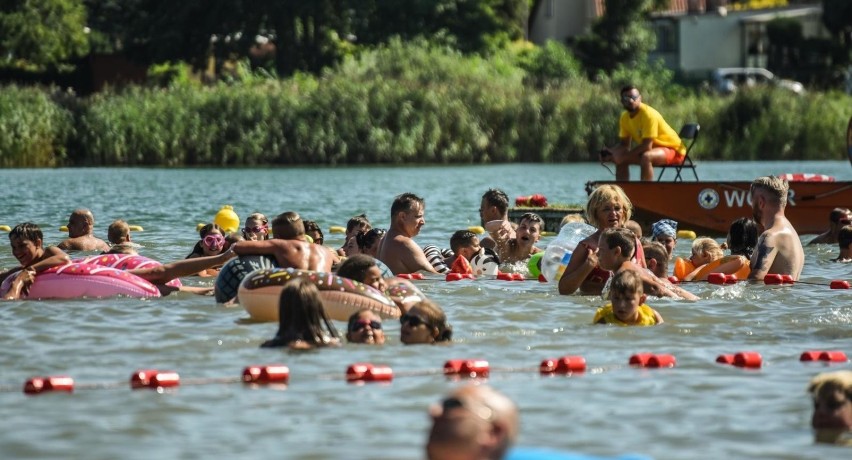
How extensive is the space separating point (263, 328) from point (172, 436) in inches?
158

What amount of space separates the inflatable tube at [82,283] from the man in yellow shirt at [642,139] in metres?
9.04

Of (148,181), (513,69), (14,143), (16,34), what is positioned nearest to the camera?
(148,181)

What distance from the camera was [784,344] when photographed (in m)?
12.7

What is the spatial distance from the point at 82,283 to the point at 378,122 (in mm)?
34046

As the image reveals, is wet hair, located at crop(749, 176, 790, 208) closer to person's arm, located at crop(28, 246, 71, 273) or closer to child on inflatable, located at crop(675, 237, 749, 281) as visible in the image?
child on inflatable, located at crop(675, 237, 749, 281)

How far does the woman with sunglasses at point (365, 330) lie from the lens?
40.2 ft

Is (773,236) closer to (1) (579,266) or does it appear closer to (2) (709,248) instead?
(2) (709,248)

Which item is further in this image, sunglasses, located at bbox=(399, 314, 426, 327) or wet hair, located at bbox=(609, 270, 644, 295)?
wet hair, located at bbox=(609, 270, 644, 295)

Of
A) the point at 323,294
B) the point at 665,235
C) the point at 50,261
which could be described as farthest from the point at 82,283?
the point at 665,235

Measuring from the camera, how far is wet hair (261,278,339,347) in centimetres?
1183

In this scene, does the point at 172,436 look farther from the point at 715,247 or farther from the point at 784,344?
the point at 715,247

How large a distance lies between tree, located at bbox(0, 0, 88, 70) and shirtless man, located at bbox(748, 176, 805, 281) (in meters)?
52.6

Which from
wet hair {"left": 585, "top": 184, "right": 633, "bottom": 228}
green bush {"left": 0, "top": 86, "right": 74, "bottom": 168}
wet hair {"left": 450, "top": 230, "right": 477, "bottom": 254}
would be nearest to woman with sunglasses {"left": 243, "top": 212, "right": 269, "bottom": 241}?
wet hair {"left": 450, "top": 230, "right": 477, "bottom": 254}

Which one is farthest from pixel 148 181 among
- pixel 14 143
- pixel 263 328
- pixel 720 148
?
pixel 263 328
